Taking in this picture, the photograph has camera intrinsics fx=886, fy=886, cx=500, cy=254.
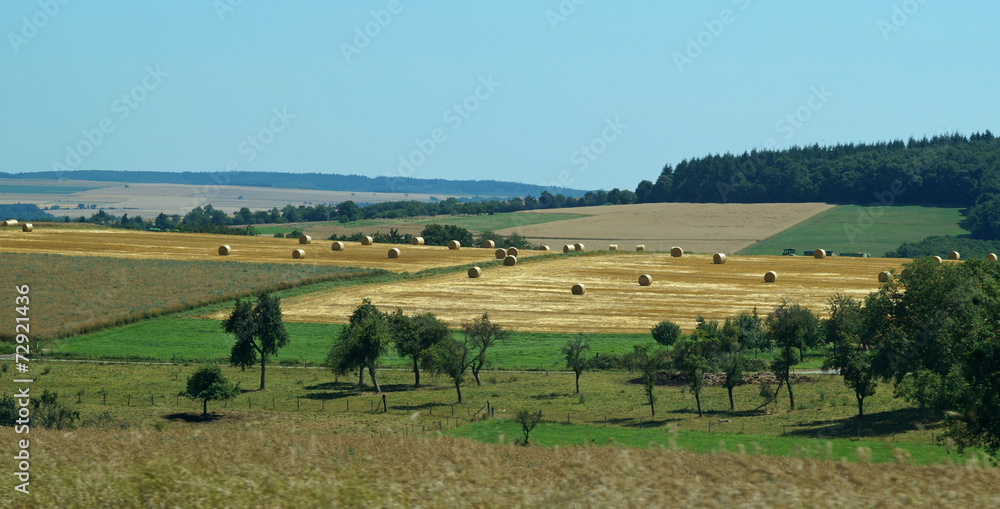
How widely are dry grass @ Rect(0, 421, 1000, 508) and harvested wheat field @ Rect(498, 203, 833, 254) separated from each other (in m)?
105

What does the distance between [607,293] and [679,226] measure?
82.5 m

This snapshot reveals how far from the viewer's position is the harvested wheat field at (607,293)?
6169 centimetres

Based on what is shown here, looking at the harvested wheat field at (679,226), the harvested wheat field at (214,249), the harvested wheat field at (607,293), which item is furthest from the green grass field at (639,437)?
the harvested wheat field at (679,226)

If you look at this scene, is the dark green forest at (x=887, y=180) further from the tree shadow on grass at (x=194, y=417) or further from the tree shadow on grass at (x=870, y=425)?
the tree shadow on grass at (x=194, y=417)

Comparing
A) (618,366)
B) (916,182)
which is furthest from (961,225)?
(618,366)

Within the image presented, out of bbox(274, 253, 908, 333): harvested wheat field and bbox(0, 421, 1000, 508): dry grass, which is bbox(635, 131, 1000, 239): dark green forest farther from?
bbox(0, 421, 1000, 508): dry grass

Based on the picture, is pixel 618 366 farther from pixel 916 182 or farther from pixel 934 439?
pixel 916 182

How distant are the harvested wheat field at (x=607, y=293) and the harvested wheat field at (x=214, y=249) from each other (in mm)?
9151

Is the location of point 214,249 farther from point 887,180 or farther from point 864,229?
point 887,180

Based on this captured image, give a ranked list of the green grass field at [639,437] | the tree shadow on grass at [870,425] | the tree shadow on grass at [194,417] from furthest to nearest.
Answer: the tree shadow on grass at [194,417], the tree shadow on grass at [870,425], the green grass field at [639,437]

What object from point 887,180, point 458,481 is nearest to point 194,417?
point 458,481

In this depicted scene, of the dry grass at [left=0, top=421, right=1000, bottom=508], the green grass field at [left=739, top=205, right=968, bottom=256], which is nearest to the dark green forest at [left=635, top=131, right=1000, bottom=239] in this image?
the green grass field at [left=739, top=205, right=968, bottom=256]

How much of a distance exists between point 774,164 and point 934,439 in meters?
167

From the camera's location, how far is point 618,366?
171ft
